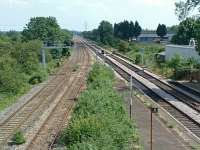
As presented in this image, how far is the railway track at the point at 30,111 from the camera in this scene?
1151 inches

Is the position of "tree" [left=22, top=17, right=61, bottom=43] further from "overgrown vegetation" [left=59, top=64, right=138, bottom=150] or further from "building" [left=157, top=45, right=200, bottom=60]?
"overgrown vegetation" [left=59, top=64, right=138, bottom=150]

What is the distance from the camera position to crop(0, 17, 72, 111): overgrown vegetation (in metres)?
44.6

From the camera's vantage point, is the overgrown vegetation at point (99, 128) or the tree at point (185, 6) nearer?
the overgrown vegetation at point (99, 128)

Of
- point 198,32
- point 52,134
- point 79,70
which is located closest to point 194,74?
point 198,32

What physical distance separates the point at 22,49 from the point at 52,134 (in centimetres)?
3465

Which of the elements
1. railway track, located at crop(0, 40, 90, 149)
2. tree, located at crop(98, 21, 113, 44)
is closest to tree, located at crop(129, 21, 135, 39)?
tree, located at crop(98, 21, 113, 44)

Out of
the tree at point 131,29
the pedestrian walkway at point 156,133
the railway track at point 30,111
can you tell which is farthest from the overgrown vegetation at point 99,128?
the tree at point 131,29

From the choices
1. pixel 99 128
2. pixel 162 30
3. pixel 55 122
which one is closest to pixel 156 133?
pixel 99 128

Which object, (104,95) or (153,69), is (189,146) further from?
(153,69)

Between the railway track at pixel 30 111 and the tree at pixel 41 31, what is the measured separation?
32838 millimetres

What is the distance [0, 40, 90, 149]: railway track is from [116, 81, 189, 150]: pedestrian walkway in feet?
24.6

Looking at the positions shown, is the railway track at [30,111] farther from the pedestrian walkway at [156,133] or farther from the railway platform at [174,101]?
the railway platform at [174,101]

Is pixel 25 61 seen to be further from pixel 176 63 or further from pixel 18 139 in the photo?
pixel 18 139

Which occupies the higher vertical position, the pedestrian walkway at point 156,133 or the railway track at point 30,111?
the pedestrian walkway at point 156,133
